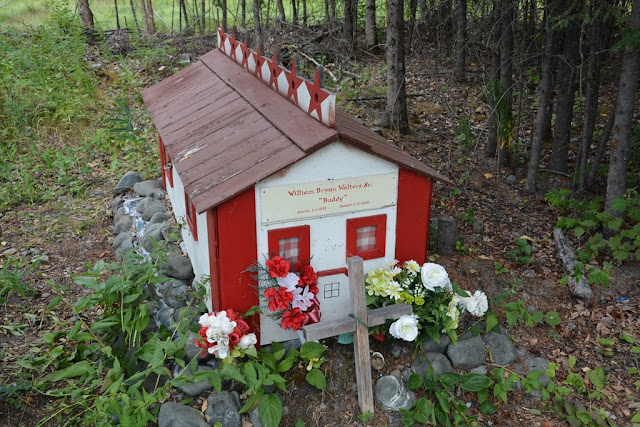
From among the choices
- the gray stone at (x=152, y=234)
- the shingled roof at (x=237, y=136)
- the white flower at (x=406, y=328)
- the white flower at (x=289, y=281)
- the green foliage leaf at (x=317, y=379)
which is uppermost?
the shingled roof at (x=237, y=136)

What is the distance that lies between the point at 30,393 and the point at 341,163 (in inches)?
120

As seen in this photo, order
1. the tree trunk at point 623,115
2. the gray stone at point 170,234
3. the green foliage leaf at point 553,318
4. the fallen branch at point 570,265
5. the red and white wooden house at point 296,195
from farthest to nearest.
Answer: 1. the gray stone at point 170,234
2. the fallen branch at point 570,265
3. the tree trunk at point 623,115
4. the green foliage leaf at point 553,318
5. the red and white wooden house at point 296,195

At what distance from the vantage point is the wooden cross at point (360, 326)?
426 cm

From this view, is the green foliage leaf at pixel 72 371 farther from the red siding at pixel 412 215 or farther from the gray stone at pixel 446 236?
the gray stone at pixel 446 236

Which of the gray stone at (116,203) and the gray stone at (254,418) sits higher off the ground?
the gray stone at (116,203)

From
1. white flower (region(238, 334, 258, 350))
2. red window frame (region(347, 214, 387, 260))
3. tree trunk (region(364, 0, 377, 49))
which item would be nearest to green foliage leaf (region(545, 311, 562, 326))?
red window frame (region(347, 214, 387, 260))

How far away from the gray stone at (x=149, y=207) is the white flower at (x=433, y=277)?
4.03 metres

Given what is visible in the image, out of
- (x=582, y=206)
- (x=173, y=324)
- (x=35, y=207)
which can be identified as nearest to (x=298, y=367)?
(x=173, y=324)

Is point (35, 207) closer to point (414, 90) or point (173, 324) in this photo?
point (173, 324)

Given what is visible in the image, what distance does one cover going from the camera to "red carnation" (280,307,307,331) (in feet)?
14.3

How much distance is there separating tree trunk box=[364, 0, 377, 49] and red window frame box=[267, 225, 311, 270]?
8766mm

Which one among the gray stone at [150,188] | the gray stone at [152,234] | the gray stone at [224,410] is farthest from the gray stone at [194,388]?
the gray stone at [150,188]

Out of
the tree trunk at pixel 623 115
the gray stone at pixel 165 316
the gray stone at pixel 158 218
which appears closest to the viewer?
the gray stone at pixel 165 316

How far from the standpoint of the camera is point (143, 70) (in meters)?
12.5
